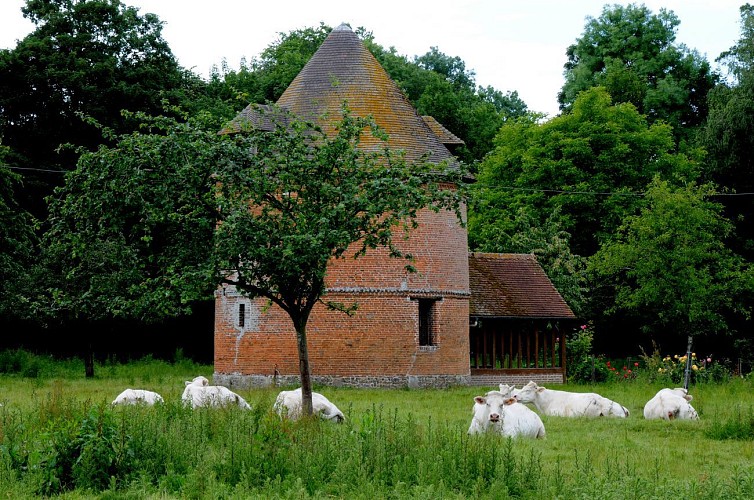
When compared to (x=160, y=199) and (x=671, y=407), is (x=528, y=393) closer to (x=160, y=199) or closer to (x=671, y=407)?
(x=671, y=407)

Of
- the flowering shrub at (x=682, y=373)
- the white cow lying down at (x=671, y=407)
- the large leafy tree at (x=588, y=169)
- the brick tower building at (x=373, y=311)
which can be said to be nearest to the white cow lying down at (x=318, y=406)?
the white cow lying down at (x=671, y=407)

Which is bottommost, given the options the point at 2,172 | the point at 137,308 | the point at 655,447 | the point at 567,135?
the point at 655,447

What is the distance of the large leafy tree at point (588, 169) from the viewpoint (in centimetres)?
4650

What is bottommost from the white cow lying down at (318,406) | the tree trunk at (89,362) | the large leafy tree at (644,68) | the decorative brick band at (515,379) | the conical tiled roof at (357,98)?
the decorative brick band at (515,379)

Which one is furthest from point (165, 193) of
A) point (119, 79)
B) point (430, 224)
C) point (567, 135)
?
point (567, 135)

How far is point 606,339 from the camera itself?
48469 millimetres

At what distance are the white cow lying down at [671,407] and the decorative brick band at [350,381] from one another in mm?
11243

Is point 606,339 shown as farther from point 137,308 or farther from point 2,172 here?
point 137,308

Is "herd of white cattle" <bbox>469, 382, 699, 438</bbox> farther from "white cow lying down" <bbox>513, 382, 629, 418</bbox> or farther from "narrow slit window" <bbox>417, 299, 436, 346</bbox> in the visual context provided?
"narrow slit window" <bbox>417, 299, 436, 346</bbox>

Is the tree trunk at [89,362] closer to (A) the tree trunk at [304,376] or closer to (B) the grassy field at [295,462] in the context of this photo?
(A) the tree trunk at [304,376]

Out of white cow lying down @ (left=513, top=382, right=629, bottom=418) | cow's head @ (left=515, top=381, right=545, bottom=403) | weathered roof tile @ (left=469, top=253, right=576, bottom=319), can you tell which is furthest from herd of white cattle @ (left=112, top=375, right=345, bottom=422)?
weathered roof tile @ (left=469, top=253, right=576, bottom=319)

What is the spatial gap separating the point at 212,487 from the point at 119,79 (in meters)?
34.4

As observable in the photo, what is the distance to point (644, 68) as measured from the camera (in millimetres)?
54281

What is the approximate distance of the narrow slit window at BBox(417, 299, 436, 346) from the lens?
32.2 metres
